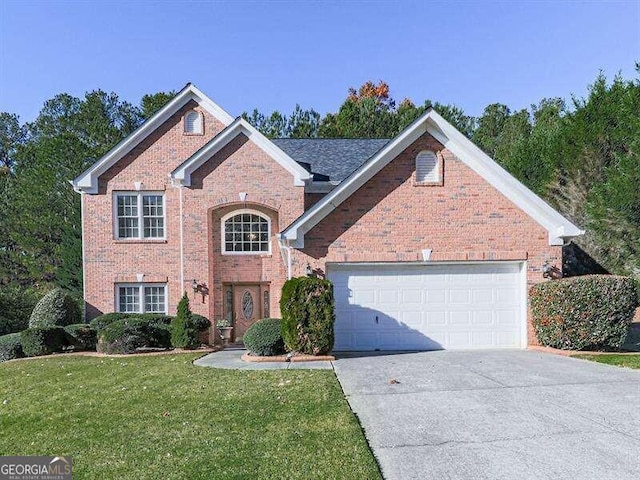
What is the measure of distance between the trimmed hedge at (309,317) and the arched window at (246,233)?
6.01 m

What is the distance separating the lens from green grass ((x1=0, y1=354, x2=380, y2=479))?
Result: 5.49m

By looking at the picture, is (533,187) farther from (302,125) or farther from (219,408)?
(219,408)

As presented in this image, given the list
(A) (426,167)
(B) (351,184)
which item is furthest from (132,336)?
(A) (426,167)

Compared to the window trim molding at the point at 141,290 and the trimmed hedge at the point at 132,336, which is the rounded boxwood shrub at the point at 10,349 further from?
the window trim molding at the point at 141,290

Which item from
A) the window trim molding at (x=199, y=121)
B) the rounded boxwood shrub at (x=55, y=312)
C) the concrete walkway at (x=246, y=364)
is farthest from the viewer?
the window trim molding at (x=199, y=121)

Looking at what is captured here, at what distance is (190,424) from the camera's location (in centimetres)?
708

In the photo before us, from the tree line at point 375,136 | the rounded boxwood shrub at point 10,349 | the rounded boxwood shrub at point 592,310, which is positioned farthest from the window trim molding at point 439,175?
the tree line at point 375,136

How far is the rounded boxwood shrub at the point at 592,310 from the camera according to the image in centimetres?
1292

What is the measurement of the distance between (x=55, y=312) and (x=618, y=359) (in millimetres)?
17362

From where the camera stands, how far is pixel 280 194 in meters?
17.7

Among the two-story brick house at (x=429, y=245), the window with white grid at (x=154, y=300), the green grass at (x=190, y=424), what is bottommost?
the green grass at (x=190, y=424)

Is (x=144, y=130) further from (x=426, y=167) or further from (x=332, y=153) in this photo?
(x=426, y=167)

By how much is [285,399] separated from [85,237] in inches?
526

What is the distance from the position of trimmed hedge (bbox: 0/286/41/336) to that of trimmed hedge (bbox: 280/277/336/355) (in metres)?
15.8
